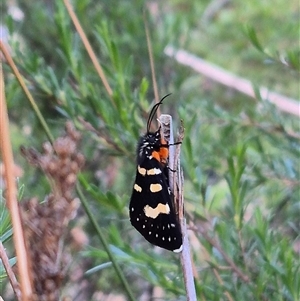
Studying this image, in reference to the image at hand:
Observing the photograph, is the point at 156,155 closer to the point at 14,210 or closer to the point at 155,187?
the point at 155,187

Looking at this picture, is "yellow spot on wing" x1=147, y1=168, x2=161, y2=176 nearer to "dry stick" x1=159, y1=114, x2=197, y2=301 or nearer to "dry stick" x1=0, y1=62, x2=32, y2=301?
"dry stick" x1=159, y1=114, x2=197, y2=301

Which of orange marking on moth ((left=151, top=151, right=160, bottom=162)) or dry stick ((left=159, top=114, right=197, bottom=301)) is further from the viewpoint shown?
orange marking on moth ((left=151, top=151, right=160, bottom=162))

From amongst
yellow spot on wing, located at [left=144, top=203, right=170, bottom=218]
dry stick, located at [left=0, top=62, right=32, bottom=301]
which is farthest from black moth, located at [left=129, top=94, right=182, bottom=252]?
dry stick, located at [left=0, top=62, right=32, bottom=301]

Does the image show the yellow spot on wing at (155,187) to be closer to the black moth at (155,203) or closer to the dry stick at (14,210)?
the black moth at (155,203)

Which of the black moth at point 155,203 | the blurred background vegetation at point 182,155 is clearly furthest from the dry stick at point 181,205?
the blurred background vegetation at point 182,155

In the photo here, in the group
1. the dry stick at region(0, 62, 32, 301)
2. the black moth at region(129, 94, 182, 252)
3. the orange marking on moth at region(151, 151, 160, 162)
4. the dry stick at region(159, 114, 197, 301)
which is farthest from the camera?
the orange marking on moth at region(151, 151, 160, 162)

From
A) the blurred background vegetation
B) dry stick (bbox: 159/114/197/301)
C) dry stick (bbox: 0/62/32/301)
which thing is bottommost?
the blurred background vegetation
